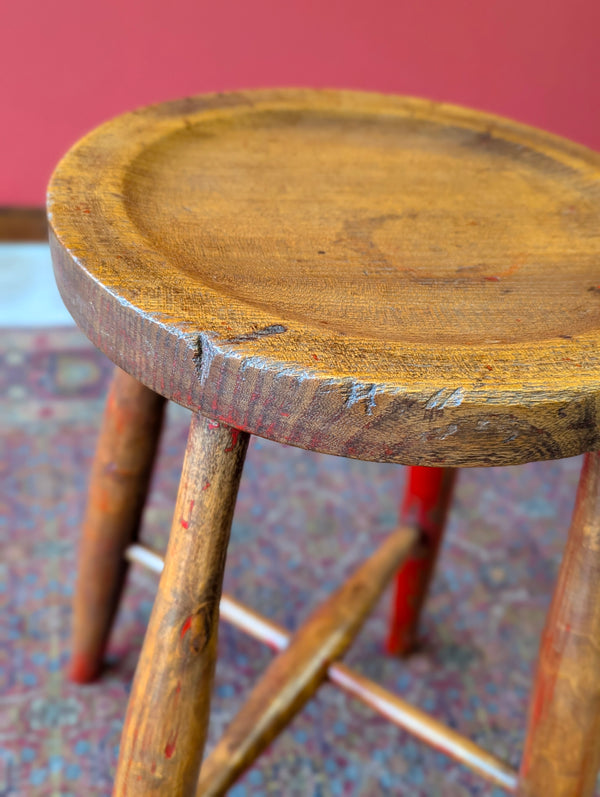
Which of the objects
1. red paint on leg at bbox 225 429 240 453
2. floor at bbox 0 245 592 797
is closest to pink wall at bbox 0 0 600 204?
floor at bbox 0 245 592 797

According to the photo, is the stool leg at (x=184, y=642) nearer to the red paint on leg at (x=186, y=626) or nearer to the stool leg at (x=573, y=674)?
the red paint on leg at (x=186, y=626)

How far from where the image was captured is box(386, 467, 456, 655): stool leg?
0.84 meters

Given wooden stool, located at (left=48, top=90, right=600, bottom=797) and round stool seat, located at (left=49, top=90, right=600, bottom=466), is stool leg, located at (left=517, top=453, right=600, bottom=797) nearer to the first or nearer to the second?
wooden stool, located at (left=48, top=90, right=600, bottom=797)

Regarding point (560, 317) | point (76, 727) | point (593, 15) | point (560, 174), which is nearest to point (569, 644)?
point (560, 317)

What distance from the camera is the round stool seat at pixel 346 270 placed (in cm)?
38

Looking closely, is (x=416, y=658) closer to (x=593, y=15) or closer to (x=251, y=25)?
(x=251, y=25)

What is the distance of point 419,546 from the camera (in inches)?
34.4

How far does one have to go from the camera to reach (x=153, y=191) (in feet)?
1.80

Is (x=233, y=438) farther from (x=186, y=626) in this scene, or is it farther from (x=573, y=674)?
(x=573, y=674)

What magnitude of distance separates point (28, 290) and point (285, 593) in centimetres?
86

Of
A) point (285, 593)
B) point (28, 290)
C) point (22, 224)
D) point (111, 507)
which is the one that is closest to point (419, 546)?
point (285, 593)

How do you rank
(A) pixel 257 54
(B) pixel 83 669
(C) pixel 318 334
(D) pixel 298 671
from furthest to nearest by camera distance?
(A) pixel 257 54 < (B) pixel 83 669 < (D) pixel 298 671 < (C) pixel 318 334

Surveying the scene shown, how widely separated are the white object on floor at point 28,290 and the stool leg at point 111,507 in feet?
2.59

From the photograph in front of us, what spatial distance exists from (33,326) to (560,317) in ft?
3.92
